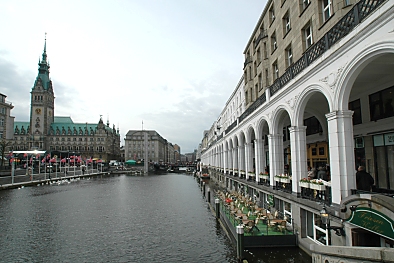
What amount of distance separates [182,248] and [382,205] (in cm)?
1065

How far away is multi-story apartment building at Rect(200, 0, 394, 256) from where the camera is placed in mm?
8867

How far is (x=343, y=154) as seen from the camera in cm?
1046

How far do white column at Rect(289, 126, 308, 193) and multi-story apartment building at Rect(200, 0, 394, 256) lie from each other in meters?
0.05

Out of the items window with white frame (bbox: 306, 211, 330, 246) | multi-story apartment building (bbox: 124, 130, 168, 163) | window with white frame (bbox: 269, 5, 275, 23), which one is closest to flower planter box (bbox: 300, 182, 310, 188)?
window with white frame (bbox: 306, 211, 330, 246)

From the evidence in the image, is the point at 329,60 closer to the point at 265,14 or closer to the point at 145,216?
the point at 265,14

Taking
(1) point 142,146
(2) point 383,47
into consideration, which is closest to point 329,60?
(2) point 383,47

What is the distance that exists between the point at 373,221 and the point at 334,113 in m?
4.22

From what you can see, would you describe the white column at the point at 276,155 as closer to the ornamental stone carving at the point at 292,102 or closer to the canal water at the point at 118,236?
the ornamental stone carving at the point at 292,102

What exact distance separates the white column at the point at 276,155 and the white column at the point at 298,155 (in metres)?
3.75

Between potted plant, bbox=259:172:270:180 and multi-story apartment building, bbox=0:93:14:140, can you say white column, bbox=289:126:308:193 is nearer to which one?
potted plant, bbox=259:172:270:180

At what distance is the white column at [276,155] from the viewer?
1841cm

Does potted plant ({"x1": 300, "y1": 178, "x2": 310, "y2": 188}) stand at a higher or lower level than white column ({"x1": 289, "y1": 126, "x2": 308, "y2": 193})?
lower

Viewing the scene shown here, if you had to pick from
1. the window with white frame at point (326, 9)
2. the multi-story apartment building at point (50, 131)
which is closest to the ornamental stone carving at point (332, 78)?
the window with white frame at point (326, 9)

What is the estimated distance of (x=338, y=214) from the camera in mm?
10039
